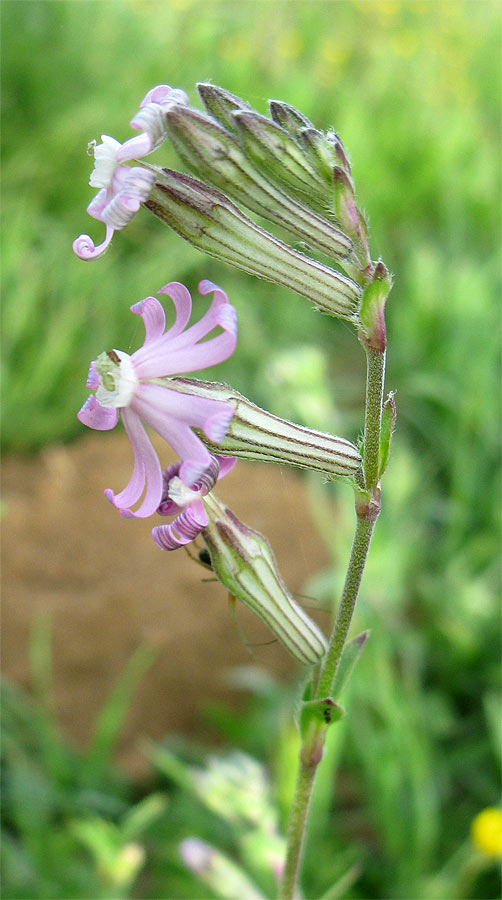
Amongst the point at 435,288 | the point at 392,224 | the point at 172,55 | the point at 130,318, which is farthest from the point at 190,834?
the point at 172,55

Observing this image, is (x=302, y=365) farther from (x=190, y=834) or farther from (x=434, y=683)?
(x=190, y=834)

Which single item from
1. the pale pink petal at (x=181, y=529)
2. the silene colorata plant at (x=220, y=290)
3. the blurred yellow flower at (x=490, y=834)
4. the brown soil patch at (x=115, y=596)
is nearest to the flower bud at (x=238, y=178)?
the silene colorata plant at (x=220, y=290)

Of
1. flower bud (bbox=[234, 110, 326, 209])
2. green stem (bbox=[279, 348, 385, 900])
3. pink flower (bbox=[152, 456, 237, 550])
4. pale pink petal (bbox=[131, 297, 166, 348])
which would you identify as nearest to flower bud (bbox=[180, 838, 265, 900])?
green stem (bbox=[279, 348, 385, 900])

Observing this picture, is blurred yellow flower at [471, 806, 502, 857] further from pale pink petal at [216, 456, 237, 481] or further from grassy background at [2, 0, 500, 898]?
pale pink petal at [216, 456, 237, 481]

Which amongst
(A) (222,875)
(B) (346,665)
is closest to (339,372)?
(A) (222,875)

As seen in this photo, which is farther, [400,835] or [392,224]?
[392,224]

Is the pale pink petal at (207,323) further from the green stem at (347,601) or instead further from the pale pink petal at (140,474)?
the green stem at (347,601)
